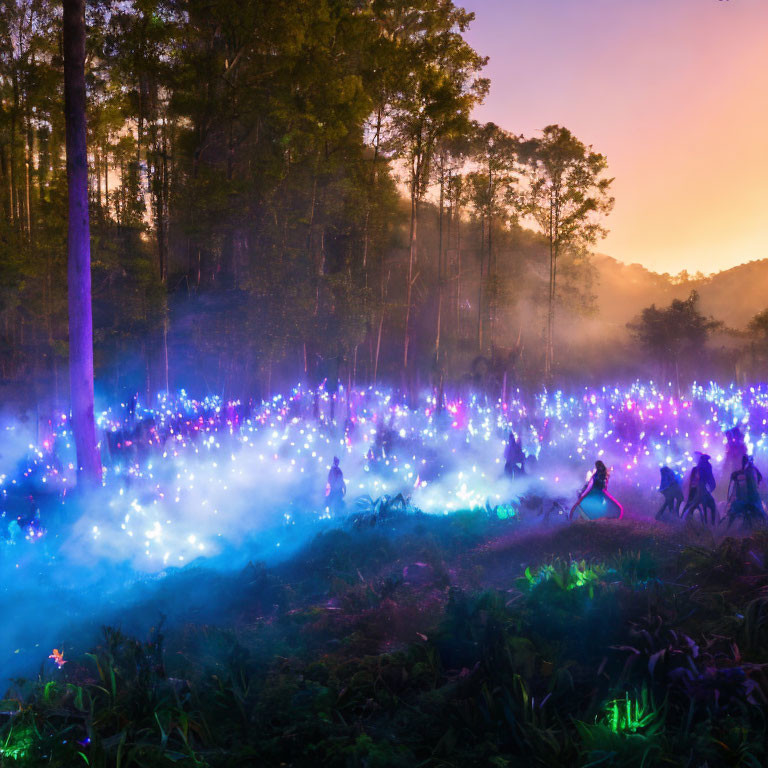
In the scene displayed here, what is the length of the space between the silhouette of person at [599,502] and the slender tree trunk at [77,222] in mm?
8816

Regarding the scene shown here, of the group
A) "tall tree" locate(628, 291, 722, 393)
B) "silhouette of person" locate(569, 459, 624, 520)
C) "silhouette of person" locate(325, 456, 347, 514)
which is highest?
"tall tree" locate(628, 291, 722, 393)

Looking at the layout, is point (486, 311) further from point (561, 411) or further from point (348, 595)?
point (348, 595)

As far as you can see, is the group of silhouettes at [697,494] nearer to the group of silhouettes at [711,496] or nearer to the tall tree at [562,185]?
the group of silhouettes at [711,496]

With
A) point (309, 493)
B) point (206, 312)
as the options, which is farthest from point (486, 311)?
point (309, 493)

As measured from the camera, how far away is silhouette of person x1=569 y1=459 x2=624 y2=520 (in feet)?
33.5

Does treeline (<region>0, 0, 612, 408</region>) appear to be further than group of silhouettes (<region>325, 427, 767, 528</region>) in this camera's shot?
Yes

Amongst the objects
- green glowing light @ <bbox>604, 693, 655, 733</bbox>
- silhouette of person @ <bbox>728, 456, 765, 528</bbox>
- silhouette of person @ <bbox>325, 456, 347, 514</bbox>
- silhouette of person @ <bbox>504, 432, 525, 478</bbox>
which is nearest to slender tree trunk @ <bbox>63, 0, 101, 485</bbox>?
silhouette of person @ <bbox>325, 456, 347, 514</bbox>

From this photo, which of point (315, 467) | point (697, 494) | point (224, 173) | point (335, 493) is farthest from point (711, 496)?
point (224, 173)

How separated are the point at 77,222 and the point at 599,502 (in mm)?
10286

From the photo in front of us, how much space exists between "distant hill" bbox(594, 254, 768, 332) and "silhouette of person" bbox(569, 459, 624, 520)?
181 feet

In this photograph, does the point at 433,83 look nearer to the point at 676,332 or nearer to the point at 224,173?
the point at 224,173

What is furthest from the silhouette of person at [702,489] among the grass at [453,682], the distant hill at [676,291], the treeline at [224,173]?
the distant hill at [676,291]

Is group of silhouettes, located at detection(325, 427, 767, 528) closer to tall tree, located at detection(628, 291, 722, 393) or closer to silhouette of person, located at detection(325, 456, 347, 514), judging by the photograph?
silhouette of person, located at detection(325, 456, 347, 514)

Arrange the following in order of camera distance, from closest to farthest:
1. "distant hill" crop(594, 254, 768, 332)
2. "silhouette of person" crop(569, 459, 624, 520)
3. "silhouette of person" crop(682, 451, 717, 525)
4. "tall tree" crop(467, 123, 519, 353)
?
"silhouette of person" crop(682, 451, 717, 525), "silhouette of person" crop(569, 459, 624, 520), "tall tree" crop(467, 123, 519, 353), "distant hill" crop(594, 254, 768, 332)
